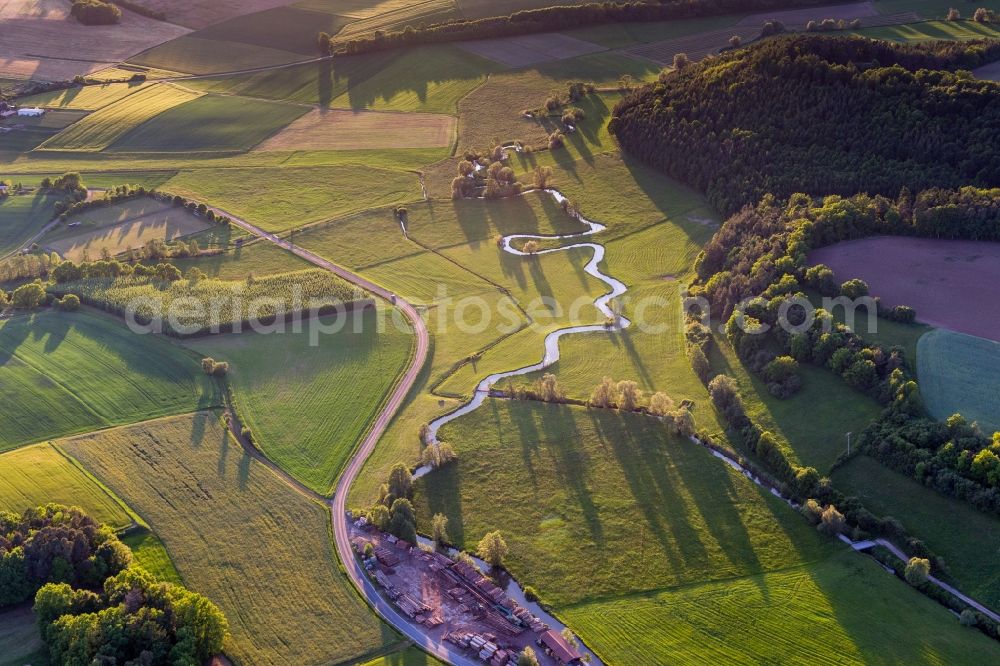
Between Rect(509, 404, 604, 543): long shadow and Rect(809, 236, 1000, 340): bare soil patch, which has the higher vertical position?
Rect(809, 236, 1000, 340): bare soil patch

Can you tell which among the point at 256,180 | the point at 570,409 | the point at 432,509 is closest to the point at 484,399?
the point at 570,409

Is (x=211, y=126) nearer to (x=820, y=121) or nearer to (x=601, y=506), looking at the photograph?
(x=820, y=121)

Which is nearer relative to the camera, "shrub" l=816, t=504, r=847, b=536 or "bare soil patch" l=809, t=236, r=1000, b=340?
"shrub" l=816, t=504, r=847, b=536

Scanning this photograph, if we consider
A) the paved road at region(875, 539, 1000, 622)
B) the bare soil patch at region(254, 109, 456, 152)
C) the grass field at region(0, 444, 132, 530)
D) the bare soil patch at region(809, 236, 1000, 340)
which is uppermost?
the bare soil patch at region(254, 109, 456, 152)

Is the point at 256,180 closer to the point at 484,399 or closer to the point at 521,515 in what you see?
the point at 484,399

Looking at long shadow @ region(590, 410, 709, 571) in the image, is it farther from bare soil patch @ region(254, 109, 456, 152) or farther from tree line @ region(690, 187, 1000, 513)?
bare soil patch @ region(254, 109, 456, 152)

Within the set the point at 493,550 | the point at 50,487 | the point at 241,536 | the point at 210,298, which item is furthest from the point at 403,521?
the point at 210,298

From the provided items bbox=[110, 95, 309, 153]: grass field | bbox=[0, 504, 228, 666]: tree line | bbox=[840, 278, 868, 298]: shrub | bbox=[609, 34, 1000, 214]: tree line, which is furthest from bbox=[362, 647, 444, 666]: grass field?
bbox=[110, 95, 309, 153]: grass field

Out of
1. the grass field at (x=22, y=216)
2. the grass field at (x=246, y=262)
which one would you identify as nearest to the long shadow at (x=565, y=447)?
the grass field at (x=246, y=262)

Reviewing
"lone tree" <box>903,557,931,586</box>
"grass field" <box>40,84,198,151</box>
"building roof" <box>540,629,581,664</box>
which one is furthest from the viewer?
"grass field" <box>40,84,198,151</box>
